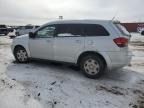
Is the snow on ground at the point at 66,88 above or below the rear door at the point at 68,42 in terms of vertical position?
below

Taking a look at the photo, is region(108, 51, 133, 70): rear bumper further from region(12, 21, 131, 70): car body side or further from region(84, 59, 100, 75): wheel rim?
region(84, 59, 100, 75): wheel rim

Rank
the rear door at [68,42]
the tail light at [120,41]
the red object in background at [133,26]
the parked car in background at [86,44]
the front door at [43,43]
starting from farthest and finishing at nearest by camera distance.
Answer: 1. the red object in background at [133,26]
2. the front door at [43,43]
3. the rear door at [68,42]
4. the parked car in background at [86,44]
5. the tail light at [120,41]

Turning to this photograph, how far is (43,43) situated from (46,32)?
412 millimetres

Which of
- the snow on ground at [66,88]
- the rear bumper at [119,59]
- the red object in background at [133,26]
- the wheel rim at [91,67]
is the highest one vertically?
the red object in background at [133,26]

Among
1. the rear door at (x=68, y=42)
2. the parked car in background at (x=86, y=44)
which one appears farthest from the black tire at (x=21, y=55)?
the rear door at (x=68, y=42)

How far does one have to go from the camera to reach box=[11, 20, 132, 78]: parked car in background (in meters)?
5.68

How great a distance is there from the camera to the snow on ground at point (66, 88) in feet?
14.0

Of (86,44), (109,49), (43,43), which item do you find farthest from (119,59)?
(43,43)

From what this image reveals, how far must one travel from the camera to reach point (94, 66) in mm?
5914

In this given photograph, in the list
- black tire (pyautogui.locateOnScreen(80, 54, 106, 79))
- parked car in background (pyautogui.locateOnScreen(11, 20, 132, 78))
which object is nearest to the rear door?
parked car in background (pyautogui.locateOnScreen(11, 20, 132, 78))

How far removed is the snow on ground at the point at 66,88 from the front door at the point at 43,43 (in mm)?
496

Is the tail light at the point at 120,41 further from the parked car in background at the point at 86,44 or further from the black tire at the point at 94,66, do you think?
the black tire at the point at 94,66

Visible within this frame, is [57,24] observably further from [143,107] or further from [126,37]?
[143,107]

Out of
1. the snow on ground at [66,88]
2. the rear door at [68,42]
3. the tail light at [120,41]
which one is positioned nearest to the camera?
the snow on ground at [66,88]
